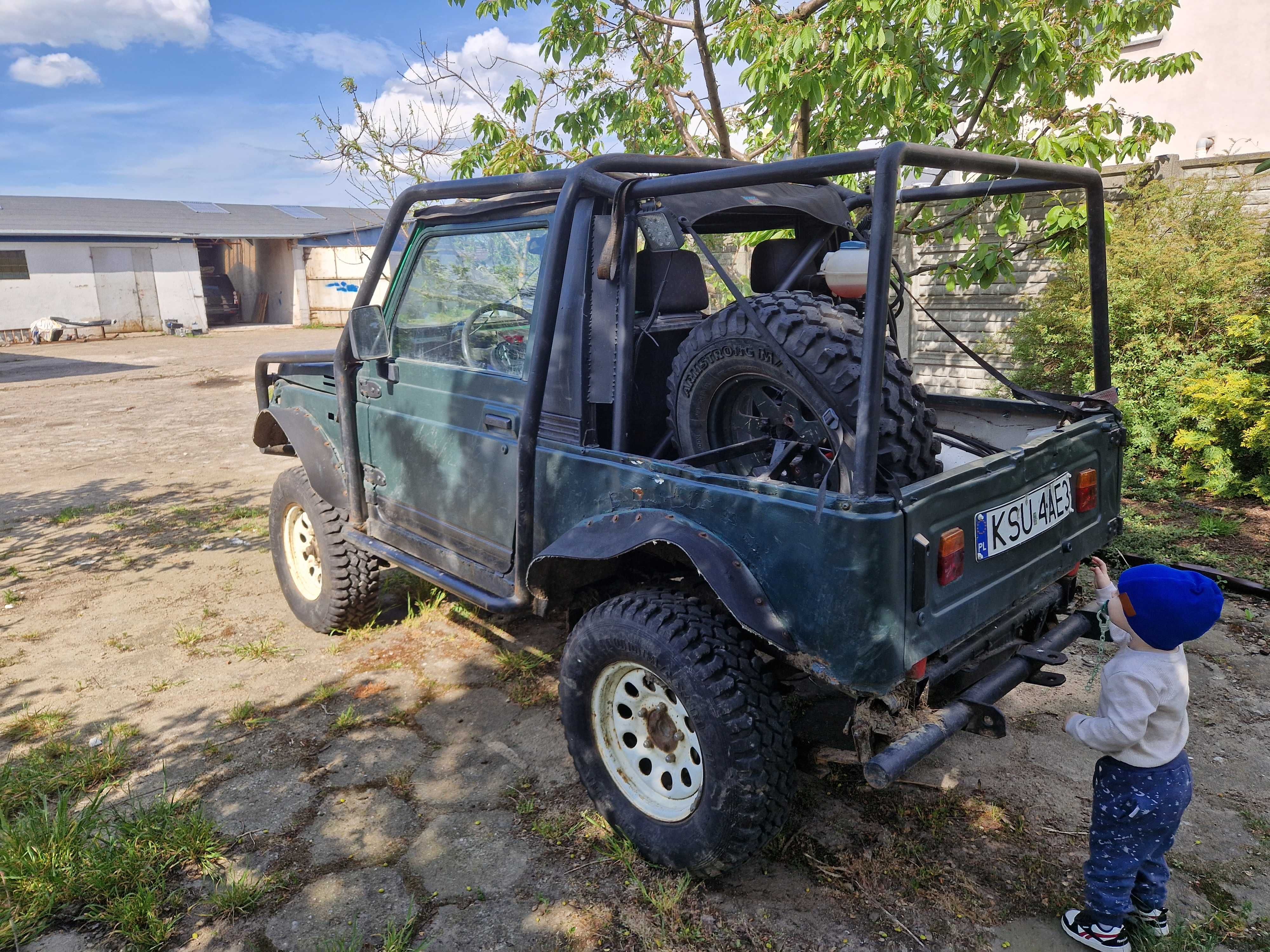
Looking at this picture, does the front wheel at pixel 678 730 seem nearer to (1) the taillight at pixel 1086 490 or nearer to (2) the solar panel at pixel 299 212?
(1) the taillight at pixel 1086 490

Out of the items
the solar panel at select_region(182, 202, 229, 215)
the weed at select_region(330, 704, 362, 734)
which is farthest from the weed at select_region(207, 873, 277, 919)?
the solar panel at select_region(182, 202, 229, 215)

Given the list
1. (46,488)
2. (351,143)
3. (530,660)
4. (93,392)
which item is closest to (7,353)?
(93,392)

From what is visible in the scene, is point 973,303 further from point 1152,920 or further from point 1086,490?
point 1152,920

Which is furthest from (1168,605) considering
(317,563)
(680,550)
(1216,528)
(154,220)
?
(154,220)

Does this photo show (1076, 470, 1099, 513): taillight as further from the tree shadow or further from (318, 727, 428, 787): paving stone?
the tree shadow

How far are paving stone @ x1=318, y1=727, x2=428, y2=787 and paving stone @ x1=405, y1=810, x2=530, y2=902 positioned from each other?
0.42 m

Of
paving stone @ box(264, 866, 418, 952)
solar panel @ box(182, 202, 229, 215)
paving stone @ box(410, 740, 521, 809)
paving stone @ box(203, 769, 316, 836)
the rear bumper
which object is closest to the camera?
the rear bumper

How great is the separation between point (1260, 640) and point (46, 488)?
360 inches

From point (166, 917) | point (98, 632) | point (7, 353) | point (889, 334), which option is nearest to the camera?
point (166, 917)

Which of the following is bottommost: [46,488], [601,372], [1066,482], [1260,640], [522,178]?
[1260,640]

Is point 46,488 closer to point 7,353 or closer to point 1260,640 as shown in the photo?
point 1260,640

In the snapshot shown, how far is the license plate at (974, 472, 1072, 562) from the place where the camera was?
8.13 feet

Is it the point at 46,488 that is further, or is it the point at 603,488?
the point at 46,488

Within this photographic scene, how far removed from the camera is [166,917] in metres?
2.51
